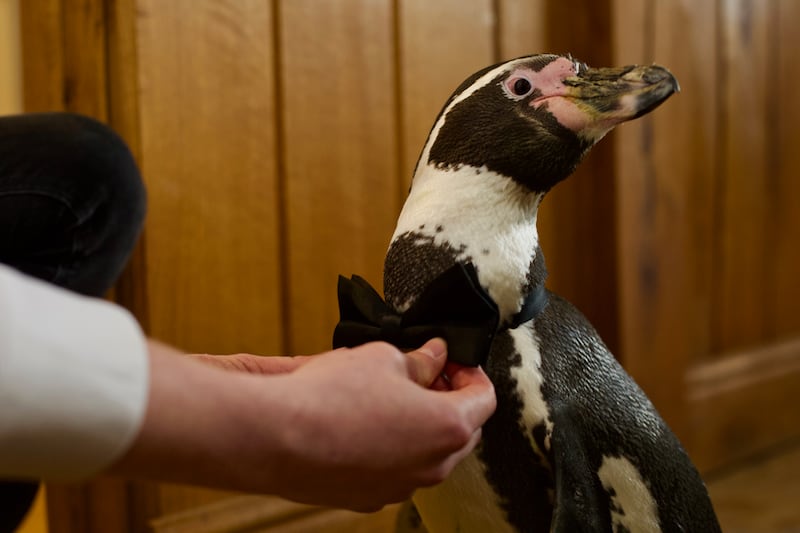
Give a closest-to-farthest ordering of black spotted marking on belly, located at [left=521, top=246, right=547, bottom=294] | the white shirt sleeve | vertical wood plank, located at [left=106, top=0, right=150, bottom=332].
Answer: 1. the white shirt sleeve
2. black spotted marking on belly, located at [left=521, top=246, right=547, bottom=294]
3. vertical wood plank, located at [left=106, top=0, right=150, bottom=332]

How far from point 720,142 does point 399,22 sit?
2.39 feet

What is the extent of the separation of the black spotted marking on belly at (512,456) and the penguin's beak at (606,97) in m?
0.14

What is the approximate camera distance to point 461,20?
1.09 meters

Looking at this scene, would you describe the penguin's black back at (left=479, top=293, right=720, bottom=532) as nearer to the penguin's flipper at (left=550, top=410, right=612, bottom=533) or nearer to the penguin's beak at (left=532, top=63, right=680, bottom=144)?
the penguin's flipper at (left=550, top=410, right=612, bottom=533)

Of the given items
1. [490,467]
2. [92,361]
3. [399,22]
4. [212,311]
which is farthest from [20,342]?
[399,22]

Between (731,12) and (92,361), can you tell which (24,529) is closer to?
(92,361)

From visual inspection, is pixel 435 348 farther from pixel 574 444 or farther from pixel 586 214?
pixel 586 214

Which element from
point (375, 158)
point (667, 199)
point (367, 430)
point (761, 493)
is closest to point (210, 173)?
point (375, 158)

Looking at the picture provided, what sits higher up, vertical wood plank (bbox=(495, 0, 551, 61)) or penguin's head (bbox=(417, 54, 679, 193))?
vertical wood plank (bbox=(495, 0, 551, 61))

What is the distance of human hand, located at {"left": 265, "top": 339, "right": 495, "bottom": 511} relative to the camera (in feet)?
1.21

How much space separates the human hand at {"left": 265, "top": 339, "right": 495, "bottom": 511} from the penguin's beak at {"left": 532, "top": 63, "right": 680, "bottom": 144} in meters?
0.18

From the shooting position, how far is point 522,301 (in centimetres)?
52

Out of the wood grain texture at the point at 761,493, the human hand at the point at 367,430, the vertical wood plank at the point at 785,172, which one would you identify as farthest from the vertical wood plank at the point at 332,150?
the vertical wood plank at the point at 785,172

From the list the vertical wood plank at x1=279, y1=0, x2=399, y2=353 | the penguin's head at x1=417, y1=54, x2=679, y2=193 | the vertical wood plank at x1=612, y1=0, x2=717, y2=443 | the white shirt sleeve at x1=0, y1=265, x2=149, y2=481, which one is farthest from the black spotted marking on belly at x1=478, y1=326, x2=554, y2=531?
the vertical wood plank at x1=612, y1=0, x2=717, y2=443
